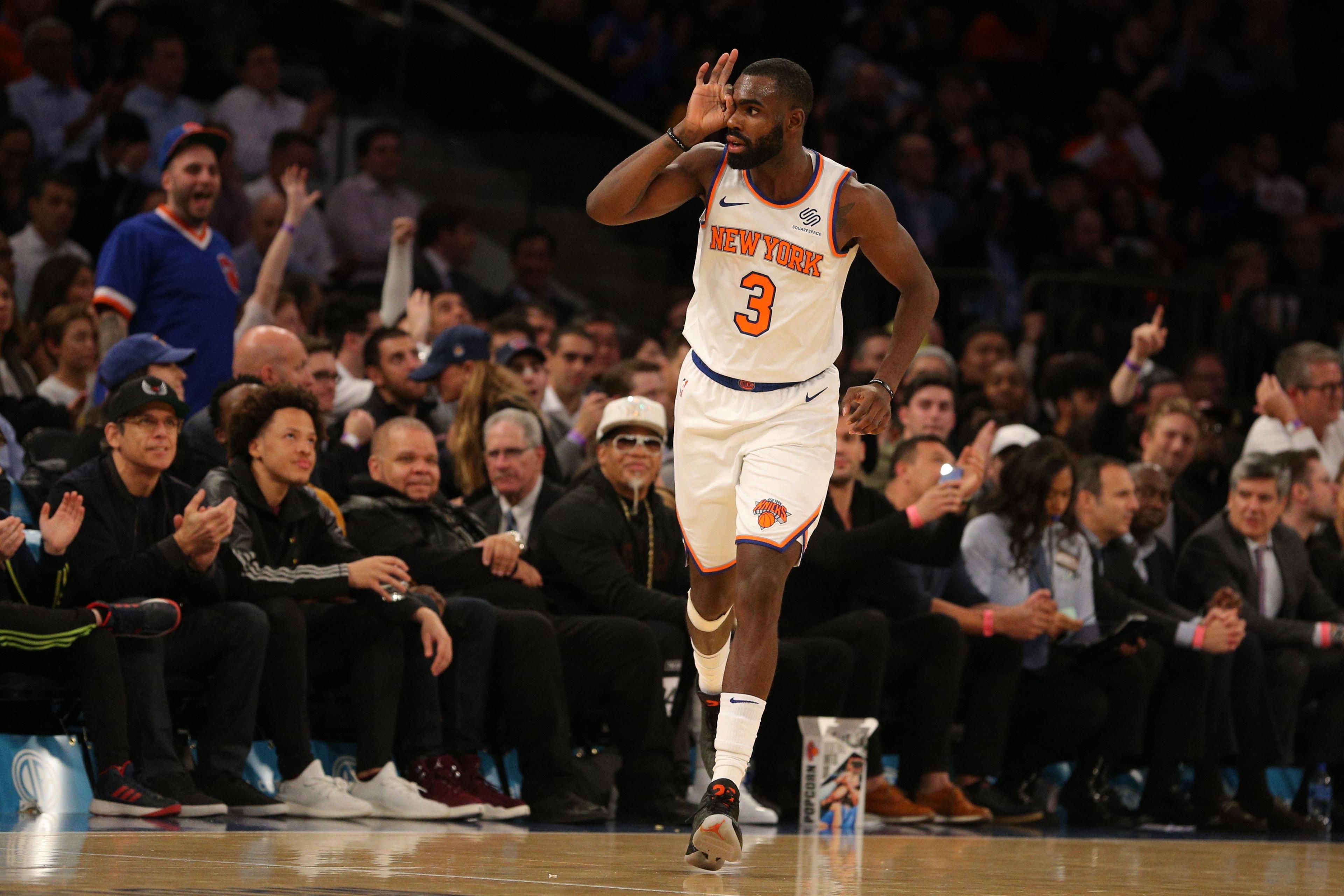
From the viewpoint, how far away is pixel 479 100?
1398cm

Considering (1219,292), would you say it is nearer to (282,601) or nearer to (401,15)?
(401,15)

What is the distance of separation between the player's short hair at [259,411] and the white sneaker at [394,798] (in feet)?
4.45

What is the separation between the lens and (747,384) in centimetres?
573

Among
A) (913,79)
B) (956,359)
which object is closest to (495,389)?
(956,359)

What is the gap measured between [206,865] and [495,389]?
3987 mm

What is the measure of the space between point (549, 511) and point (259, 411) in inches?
54.3

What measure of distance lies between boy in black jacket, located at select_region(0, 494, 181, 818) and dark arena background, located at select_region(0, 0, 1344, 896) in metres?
0.02

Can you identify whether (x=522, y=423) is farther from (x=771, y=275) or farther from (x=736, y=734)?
(x=736, y=734)

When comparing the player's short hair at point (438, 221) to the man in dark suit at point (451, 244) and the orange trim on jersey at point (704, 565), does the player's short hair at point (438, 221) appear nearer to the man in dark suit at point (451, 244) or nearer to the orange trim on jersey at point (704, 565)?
the man in dark suit at point (451, 244)

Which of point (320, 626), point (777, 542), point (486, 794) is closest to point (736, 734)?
point (777, 542)

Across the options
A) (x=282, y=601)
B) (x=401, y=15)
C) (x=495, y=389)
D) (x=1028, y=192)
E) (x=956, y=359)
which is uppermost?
(x=401, y=15)

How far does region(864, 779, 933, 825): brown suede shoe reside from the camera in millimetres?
7895

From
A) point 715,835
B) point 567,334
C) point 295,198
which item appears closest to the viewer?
point 715,835

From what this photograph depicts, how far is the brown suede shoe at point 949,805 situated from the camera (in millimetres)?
8016
